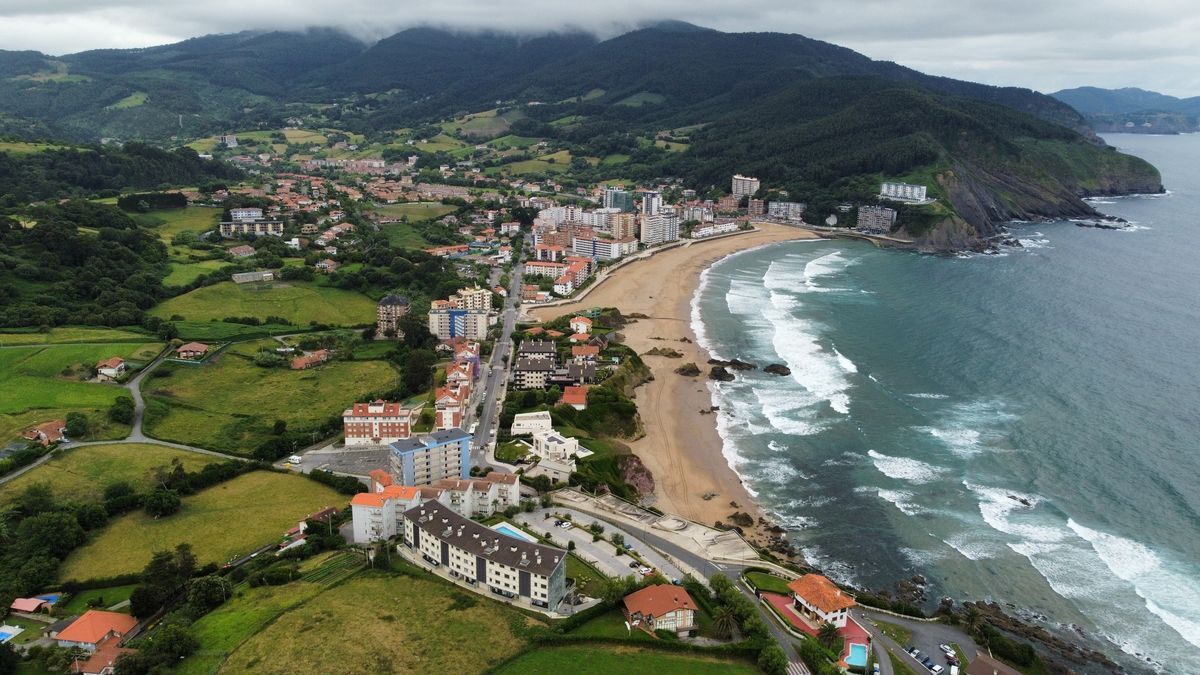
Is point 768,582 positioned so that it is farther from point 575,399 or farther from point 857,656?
point 575,399

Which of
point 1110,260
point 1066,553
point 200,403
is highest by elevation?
point 1110,260

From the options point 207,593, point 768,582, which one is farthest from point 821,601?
point 207,593

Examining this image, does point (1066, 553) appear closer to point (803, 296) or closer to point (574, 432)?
point (574, 432)

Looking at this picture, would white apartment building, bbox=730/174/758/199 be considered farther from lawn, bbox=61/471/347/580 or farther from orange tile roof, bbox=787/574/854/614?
orange tile roof, bbox=787/574/854/614

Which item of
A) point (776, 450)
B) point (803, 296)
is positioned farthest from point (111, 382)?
point (803, 296)

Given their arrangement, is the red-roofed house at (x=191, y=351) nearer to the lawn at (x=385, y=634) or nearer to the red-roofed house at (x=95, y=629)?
the red-roofed house at (x=95, y=629)

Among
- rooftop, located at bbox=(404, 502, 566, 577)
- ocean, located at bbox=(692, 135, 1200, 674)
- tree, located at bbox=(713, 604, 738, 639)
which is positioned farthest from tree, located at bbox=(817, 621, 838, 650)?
rooftop, located at bbox=(404, 502, 566, 577)

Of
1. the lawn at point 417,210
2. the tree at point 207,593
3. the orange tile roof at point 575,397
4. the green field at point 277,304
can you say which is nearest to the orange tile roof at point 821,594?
the orange tile roof at point 575,397
